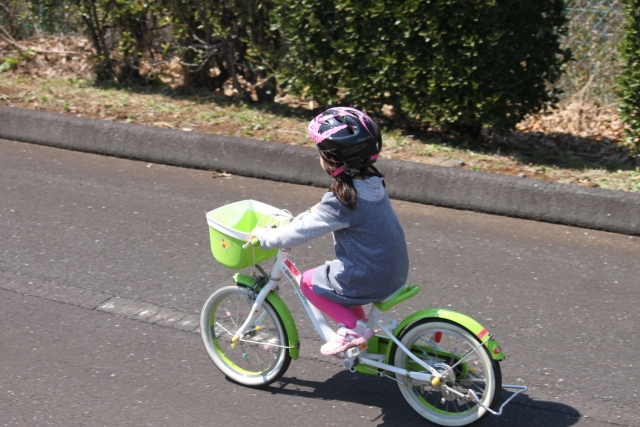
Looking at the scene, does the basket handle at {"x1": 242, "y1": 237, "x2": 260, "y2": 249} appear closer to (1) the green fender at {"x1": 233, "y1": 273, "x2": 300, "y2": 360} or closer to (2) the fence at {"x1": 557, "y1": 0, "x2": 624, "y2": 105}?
(1) the green fender at {"x1": 233, "y1": 273, "x2": 300, "y2": 360}

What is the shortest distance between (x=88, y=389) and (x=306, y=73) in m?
5.02

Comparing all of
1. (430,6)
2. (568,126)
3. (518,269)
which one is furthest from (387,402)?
(568,126)

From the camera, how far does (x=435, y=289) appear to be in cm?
525

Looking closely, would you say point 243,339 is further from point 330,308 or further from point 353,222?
point 353,222

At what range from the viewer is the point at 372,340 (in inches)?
151

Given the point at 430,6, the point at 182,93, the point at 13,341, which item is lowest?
the point at 13,341

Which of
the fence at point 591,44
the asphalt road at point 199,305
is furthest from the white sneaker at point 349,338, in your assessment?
the fence at point 591,44

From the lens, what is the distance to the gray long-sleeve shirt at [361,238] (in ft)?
11.5

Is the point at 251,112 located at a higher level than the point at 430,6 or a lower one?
lower

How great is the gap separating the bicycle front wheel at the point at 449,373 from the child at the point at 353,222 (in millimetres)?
247

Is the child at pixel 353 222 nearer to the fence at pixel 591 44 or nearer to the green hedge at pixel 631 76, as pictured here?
the green hedge at pixel 631 76

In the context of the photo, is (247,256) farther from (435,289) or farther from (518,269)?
(518,269)

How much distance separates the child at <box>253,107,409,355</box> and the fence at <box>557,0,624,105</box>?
22.8ft

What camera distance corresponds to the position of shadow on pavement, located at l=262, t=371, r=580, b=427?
3770 millimetres
